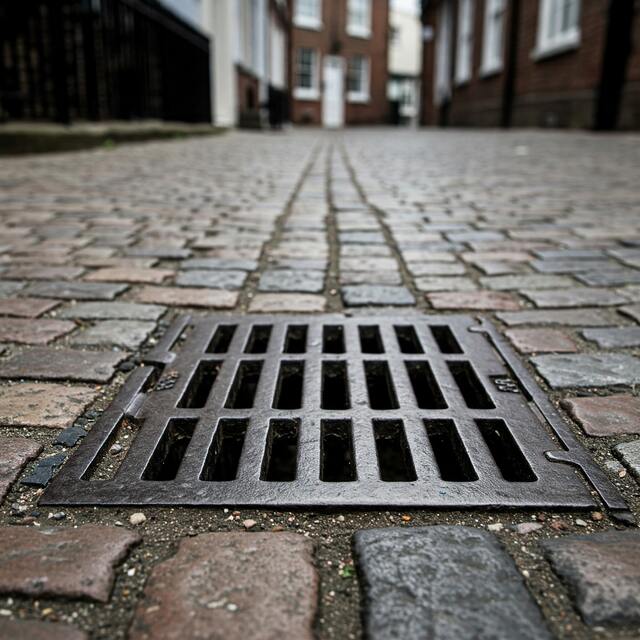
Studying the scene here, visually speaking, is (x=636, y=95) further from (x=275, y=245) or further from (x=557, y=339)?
(x=557, y=339)

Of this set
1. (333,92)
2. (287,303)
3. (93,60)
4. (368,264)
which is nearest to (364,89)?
(333,92)

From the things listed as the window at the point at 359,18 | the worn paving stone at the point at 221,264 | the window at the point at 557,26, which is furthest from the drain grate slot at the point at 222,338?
the window at the point at 359,18

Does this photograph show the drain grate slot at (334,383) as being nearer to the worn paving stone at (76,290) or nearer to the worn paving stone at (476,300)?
the worn paving stone at (476,300)

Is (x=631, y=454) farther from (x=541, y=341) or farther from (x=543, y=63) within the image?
(x=543, y=63)

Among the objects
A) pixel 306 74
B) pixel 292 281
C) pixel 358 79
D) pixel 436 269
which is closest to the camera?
pixel 292 281

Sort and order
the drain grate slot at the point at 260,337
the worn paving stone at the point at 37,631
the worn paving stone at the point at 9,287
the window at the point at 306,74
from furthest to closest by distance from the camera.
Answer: the window at the point at 306,74, the worn paving stone at the point at 9,287, the drain grate slot at the point at 260,337, the worn paving stone at the point at 37,631

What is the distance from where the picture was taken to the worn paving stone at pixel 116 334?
→ 173 cm

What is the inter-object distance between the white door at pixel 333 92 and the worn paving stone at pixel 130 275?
26225 mm

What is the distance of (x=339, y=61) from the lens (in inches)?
1097

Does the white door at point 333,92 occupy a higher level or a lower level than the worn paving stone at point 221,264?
higher

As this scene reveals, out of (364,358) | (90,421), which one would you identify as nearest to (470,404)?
(364,358)

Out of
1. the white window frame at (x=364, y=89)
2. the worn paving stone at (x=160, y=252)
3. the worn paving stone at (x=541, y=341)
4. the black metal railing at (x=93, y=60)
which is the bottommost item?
the worn paving stone at (x=541, y=341)

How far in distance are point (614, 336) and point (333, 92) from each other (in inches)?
1108

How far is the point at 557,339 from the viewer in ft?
5.79
